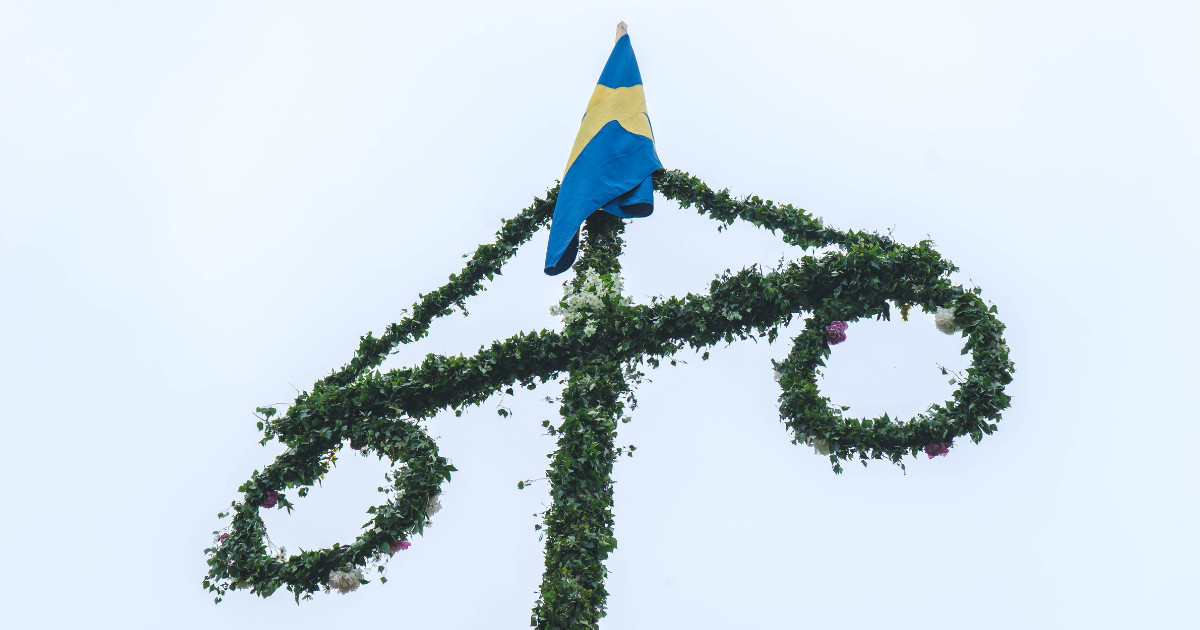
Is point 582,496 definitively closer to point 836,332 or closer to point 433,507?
point 433,507

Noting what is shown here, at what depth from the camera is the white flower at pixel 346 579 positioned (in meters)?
3.77

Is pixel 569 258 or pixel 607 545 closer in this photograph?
pixel 607 545

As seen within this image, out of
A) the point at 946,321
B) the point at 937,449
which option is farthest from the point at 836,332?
the point at 937,449

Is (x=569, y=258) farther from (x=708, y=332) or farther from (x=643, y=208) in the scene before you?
(x=708, y=332)

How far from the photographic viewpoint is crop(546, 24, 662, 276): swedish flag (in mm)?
5410

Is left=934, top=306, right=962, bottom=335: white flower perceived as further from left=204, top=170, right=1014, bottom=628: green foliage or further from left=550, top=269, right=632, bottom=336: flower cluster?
left=550, top=269, right=632, bottom=336: flower cluster

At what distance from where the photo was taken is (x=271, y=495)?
4.20m

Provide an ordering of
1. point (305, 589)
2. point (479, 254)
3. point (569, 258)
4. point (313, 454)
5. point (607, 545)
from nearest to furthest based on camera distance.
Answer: point (607, 545) < point (305, 589) < point (313, 454) < point (569, 258) < point (479, 254)

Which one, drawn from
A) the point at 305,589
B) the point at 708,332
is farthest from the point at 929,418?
the point at 305,589

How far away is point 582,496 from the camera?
3656 millimetres

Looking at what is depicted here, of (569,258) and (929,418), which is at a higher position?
(569,258)

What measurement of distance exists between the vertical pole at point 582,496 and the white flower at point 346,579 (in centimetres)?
99

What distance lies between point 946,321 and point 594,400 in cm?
186

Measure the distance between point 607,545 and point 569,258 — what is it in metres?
2.43
